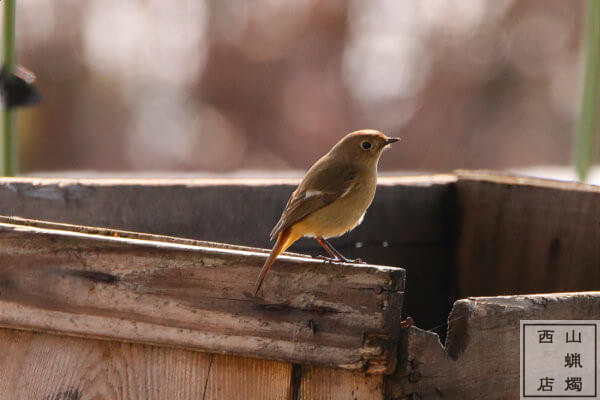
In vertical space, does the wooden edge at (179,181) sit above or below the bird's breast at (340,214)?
above

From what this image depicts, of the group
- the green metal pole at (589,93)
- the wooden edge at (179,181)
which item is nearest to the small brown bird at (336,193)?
the wooden edge at (179,181)

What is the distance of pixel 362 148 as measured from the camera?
2.64 metres

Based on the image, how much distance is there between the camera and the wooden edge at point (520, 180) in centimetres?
285

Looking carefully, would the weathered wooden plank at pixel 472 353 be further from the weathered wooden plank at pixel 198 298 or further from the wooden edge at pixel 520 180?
the wooden edge at pixel 520 180

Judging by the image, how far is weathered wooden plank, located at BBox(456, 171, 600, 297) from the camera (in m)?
2.81

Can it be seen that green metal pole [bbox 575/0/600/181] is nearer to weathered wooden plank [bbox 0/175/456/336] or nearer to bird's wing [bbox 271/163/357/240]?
weathered wooden plank [bbox 0/175/456/336]

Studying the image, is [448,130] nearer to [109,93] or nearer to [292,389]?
[109,93]

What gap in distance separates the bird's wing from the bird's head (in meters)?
0.09

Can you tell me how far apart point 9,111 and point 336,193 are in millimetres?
1175

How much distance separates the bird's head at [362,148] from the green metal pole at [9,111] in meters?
1.11

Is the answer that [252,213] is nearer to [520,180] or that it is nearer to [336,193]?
[336,193]

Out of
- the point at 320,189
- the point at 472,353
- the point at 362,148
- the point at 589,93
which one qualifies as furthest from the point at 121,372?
the point at 589,93

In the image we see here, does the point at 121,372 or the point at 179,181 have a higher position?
the point at 179,181

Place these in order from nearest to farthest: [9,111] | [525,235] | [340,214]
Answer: [340,214]
[9,111]
[525,235]
